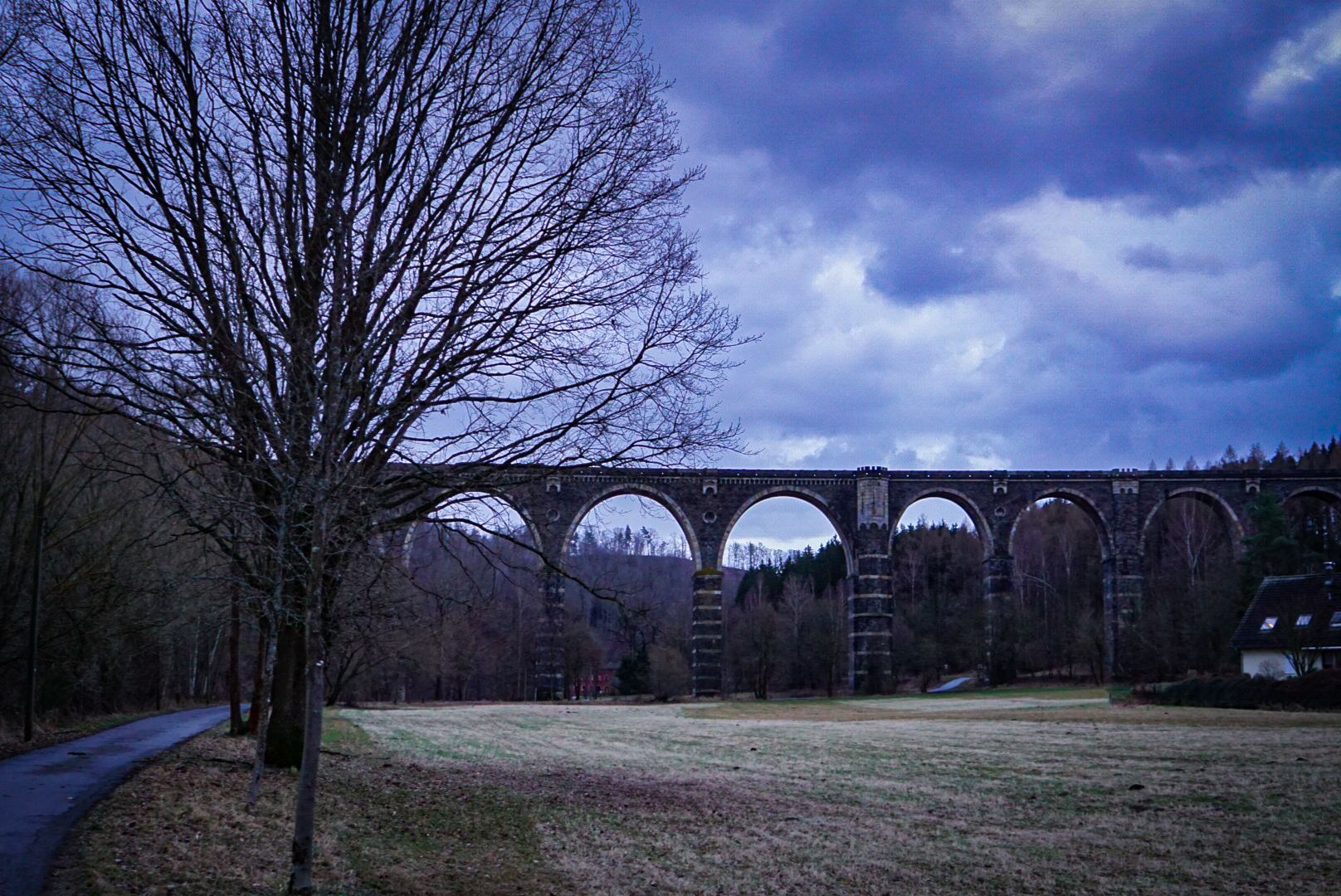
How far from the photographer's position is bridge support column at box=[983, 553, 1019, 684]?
44.0 m

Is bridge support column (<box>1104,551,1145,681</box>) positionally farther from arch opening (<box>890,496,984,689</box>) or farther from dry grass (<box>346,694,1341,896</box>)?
dry grass (<box>346,694,1341,896</box>)

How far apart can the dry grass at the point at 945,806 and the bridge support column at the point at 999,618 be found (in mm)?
23931

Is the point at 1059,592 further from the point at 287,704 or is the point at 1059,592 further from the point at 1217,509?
the point at 287,704

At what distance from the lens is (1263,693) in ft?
72.8

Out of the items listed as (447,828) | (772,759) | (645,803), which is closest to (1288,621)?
(772,759)

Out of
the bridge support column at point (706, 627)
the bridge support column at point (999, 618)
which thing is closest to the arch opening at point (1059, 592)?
the bridge support column at point (999, 618)

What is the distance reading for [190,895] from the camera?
5715mm

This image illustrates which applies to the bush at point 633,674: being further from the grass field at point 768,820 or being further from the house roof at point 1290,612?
the grass field at point 768,820

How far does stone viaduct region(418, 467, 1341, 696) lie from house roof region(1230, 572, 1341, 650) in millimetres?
9003

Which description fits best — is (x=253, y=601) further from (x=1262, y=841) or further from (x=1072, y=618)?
(x=1072, y=618)

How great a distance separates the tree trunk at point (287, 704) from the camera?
35.4 ft

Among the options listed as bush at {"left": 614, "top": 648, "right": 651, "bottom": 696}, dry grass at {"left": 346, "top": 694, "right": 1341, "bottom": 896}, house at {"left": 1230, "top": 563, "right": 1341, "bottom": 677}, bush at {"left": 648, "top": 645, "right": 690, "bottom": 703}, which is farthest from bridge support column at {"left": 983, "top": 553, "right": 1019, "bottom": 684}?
dry grass at {"left": 346, "top": 694, "right": 1341, "bottom": 896}

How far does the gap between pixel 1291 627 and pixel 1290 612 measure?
1.08m

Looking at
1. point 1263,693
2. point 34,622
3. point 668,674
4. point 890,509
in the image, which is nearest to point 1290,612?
point 1263,693
